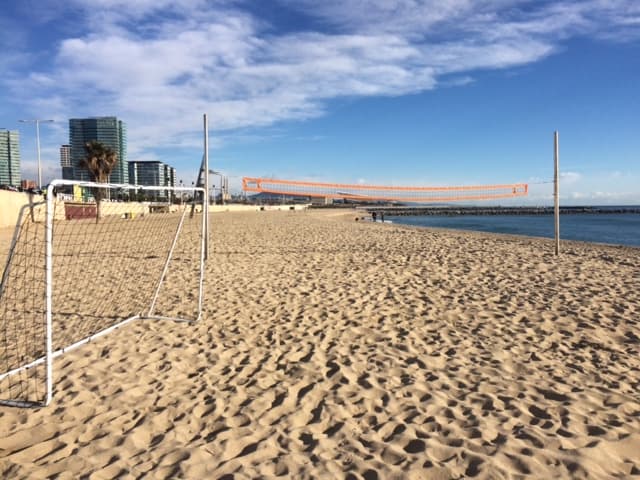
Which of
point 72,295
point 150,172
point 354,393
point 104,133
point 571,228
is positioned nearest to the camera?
point 354,393

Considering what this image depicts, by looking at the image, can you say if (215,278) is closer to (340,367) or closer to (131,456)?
(340,367)

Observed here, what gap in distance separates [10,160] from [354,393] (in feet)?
266

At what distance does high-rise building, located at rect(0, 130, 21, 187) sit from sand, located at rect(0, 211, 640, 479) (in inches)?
2808

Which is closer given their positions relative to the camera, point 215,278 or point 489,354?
point 489,354

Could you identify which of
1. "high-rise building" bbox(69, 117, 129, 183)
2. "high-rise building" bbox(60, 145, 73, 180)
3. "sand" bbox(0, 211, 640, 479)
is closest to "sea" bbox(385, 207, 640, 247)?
"sand" bbox(0, 211, 640, 479)

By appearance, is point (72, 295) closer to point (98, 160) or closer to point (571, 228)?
point (98, 160)

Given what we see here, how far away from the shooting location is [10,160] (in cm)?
6638

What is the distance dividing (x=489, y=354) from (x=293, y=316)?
236 centimetres

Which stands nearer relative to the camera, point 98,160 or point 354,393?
point 354,393

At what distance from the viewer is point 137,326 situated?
200 inches

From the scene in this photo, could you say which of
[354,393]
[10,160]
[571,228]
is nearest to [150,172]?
[10,160]

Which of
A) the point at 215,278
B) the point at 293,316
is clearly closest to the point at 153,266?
the point at 215,278

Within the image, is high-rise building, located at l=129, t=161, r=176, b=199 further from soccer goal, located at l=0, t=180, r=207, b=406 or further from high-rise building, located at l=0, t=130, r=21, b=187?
soccer goal, located at l=0, t=180, r=207, b=406

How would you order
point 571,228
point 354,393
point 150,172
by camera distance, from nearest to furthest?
point 354,393
point 571,228
point 150,172
